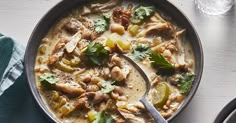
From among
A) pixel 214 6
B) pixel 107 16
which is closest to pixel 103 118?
pixel 107 16

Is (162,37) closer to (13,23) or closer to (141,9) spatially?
(141,9)

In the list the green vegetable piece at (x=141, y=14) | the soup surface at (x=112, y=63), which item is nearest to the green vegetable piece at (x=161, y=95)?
the soup surface at (x=112, y=63)

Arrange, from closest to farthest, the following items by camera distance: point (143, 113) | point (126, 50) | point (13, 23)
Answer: point (143, 113), point (126, 50), point (13, 23)

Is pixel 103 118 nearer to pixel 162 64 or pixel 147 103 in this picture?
pixel 147 103

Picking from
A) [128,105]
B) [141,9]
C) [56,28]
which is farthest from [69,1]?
[128,105]

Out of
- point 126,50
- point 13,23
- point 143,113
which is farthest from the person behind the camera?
Answer: point 13,23

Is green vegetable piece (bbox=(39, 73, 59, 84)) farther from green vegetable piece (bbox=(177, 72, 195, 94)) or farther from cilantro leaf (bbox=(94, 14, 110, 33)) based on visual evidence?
green vegetable piece (bbox=(177, 72, 195, 94))
